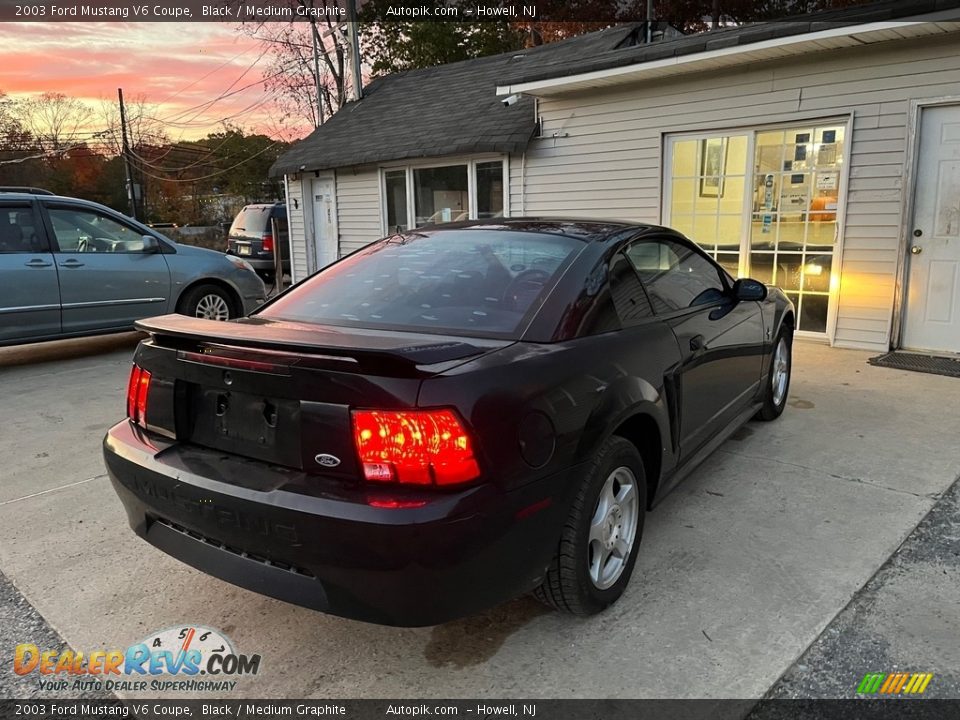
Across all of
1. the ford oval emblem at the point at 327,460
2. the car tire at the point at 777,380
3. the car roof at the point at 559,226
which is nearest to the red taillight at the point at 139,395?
the ford oval emblem at the point at 327,460

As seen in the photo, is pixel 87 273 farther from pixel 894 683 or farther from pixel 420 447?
pixel 894 683

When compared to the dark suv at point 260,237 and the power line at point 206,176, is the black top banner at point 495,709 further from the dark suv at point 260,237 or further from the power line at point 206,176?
the power line at point 206,176

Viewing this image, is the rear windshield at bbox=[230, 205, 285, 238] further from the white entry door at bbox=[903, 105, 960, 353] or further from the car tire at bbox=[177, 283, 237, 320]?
the white entry door at bbox=[903, 105, 960, 353]

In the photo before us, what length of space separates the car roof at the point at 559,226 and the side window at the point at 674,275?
117 millimetres

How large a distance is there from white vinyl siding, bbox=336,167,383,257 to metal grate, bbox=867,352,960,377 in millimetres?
8051

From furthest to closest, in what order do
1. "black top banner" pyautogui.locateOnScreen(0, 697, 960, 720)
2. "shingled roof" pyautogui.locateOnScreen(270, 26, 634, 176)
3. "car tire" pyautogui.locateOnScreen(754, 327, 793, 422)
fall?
1. "shingled roof" pyautogui.locateOnScreen(270, 26, 634, 176)
2. "car tire" pyautogui.locateOnScreen(754, 327, 793, 422)
3. "black top banner" pyautogui.locateOnScreen(0, 697, 960, 720)

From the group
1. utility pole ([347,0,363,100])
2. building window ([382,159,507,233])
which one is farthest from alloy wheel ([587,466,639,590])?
utility pole ([347,0,363,100])

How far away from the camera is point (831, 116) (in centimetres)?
677

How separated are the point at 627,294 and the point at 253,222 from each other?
44.4ft

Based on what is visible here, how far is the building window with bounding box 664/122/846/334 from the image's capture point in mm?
7020

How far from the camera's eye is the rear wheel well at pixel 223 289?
7398mm

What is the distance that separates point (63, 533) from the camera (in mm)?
3248

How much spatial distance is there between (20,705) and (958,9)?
7473 millimetres

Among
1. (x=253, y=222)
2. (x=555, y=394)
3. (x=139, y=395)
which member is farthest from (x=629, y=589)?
(x=253, y=222)
